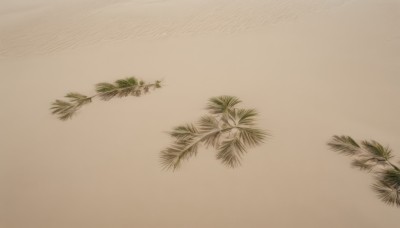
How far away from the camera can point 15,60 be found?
513 centimetres

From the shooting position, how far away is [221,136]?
10.8 ft

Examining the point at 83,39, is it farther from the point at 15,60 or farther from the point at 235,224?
the point at 235,224

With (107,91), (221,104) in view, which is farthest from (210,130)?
(107,91)

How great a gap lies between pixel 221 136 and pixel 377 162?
5.70 ft

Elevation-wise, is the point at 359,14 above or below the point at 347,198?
above

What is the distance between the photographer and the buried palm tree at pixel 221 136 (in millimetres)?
3104

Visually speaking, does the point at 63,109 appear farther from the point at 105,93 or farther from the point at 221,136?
the point at 221,136

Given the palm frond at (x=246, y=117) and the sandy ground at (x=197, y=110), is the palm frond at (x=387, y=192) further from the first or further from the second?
the palm frond at (x=246, y=117)

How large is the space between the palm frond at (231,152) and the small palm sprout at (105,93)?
1700 mm

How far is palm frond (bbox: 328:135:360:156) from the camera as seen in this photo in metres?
3.06

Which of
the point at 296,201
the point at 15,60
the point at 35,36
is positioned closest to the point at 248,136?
the point at 296,201

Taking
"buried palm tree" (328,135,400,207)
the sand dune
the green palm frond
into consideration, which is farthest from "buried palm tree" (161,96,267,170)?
the sand dune

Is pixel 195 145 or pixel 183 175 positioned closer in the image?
pixel 183 175

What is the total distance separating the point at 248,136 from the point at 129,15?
483cm
